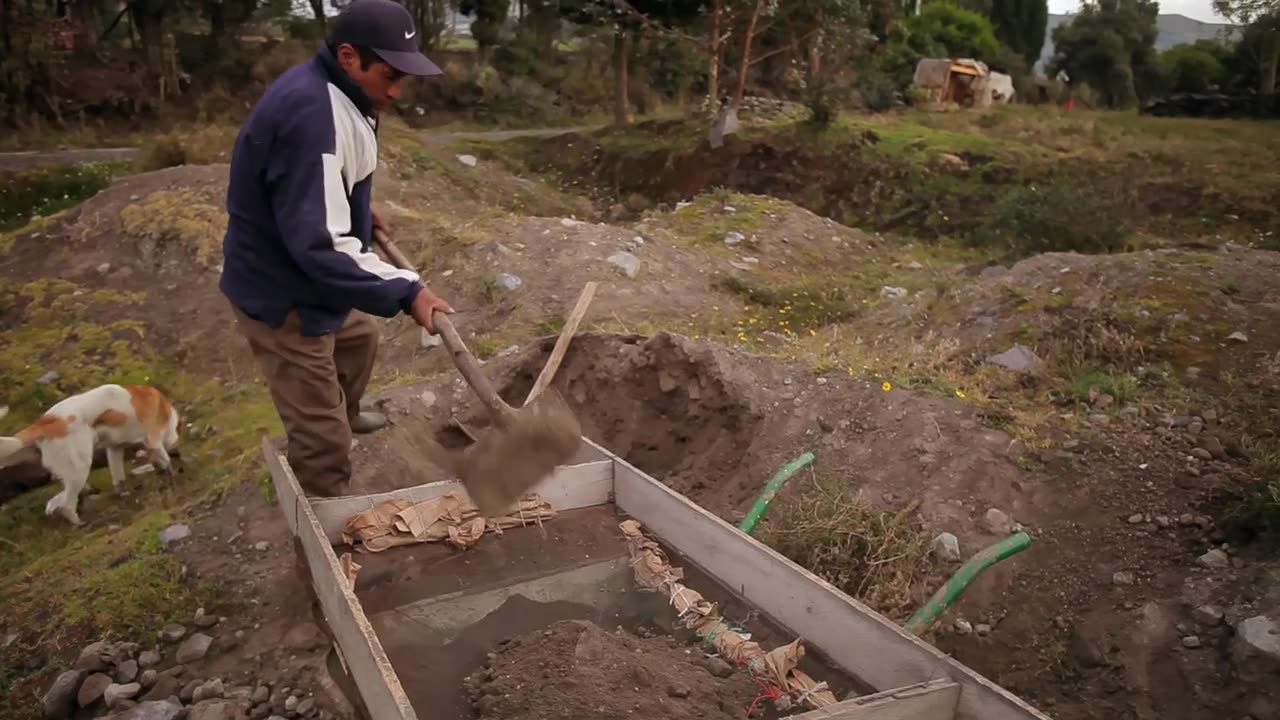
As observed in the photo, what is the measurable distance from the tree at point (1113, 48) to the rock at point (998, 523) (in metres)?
23.1

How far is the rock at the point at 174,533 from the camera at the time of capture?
409 centimetres

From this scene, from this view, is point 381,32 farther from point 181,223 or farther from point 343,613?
point 181,223

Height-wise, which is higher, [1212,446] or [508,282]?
[1212,446]

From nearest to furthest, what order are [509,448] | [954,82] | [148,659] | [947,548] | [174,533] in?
1. [509,448]
2. [148,659]
3. [947,548]
4. [174,533]
5. [954,82]

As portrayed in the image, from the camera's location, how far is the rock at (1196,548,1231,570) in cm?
339

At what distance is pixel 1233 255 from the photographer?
6.48 m

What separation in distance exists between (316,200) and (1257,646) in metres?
3.13

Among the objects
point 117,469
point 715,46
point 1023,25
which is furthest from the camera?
point 1023,25

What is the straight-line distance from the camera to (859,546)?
3709mm

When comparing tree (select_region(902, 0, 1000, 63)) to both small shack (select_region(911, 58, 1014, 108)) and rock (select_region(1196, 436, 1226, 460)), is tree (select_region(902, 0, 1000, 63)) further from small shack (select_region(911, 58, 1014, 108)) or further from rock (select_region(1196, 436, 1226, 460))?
rock (select_region(1196, 436, 1226, 460))

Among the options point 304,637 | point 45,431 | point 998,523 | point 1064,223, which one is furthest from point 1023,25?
point 304,637

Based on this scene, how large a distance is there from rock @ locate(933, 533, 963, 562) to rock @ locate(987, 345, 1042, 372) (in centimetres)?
159

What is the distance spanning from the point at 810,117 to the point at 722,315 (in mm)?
7690

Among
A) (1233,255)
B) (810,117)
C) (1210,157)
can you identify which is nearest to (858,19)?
(810,117)
